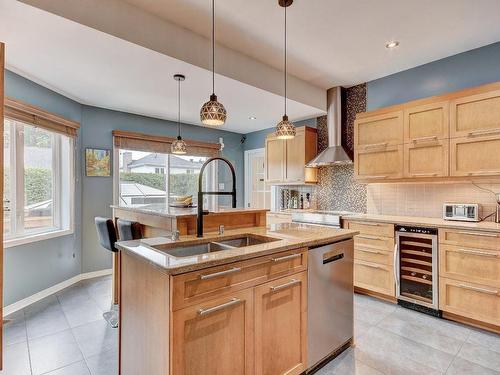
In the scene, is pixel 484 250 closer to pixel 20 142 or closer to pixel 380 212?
pixel 380 212

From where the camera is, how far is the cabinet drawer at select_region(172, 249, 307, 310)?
132 centimetres

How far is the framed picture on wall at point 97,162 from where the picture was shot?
4168mm

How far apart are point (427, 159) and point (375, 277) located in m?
1.50

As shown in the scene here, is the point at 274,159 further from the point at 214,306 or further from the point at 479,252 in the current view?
the point at 214,306

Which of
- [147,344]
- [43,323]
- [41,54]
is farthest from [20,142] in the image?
[147,344]

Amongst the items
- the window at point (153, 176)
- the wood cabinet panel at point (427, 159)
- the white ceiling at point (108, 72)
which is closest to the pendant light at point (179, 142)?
the white ceiling at point (108, 72)

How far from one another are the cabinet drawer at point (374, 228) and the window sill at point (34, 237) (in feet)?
12.5

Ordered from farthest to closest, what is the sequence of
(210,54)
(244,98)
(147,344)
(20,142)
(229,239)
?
(244,98), (20,142), (210,54), (229,239), (147,344)

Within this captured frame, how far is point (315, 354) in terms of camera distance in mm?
2000

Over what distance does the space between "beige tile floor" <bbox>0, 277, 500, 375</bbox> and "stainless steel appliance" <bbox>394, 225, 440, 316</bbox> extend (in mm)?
141

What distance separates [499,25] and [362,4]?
1464 millimetres

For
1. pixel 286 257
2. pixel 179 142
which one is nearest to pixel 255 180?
pixel 179 142

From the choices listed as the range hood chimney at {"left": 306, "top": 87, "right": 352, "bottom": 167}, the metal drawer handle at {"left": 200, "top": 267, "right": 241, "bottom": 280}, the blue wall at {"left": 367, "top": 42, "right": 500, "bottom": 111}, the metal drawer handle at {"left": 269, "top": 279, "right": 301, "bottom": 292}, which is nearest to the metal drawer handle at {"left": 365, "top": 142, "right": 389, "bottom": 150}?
the range hood chimney at {"left": 306, "top": 87, "right": 352, "bottom": 167}

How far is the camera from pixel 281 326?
1775 mm
